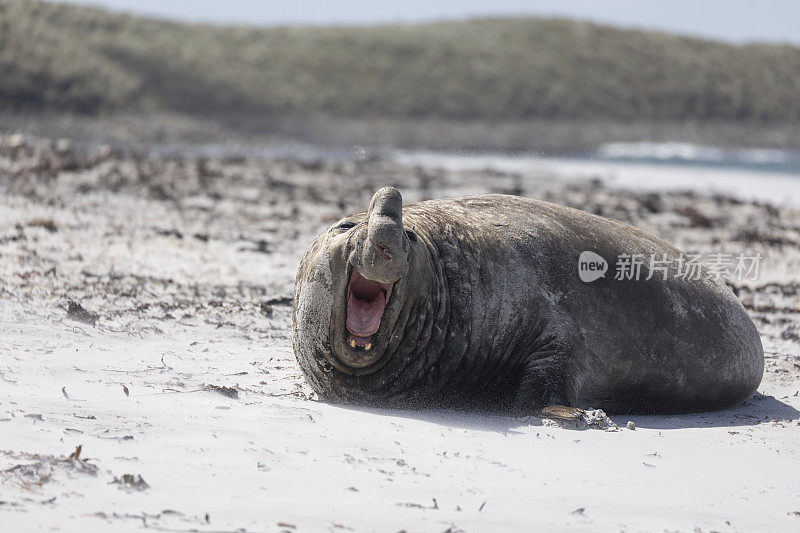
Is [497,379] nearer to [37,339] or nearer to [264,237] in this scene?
[37,339]

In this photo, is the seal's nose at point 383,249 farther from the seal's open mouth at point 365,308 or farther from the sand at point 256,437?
the sand at point 256,437

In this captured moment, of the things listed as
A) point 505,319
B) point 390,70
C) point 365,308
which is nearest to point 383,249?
point 365,308

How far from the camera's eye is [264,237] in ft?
32.4

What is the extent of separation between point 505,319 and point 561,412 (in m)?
0.62

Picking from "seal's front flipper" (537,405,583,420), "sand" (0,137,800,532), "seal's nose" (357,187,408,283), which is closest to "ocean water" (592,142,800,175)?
"sand" (0,137,800,532)

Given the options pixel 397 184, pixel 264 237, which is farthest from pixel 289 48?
pixel 264 237

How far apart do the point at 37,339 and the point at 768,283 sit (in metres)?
6.51

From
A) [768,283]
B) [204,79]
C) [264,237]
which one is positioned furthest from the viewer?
[204,79]

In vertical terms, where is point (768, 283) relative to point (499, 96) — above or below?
below

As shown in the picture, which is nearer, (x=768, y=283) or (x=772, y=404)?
(x=772, y=404)

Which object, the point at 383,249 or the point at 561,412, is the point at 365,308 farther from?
the point at 561,412

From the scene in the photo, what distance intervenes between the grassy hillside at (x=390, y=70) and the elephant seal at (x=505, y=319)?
102 ft

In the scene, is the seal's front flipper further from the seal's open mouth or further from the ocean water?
the ocean water

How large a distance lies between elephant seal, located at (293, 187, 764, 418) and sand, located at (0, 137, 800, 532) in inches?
7.7
